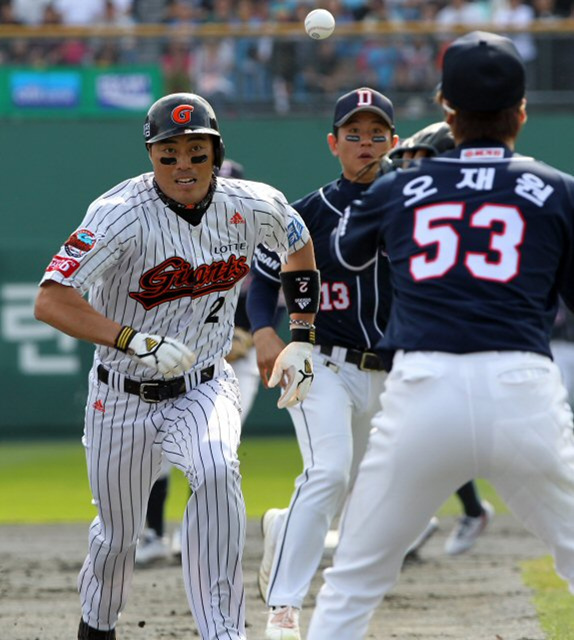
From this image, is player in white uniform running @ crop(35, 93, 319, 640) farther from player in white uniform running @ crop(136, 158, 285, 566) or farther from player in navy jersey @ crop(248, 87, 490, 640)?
player in white uniform running @ crop(136, 158, 285, 566)

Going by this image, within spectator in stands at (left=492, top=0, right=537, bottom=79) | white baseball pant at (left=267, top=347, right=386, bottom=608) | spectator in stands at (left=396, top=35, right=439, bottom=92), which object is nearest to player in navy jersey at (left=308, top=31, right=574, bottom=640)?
white baseball pant at (left=267, top=347, right=386, bottom=608)

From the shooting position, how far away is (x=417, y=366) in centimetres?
343

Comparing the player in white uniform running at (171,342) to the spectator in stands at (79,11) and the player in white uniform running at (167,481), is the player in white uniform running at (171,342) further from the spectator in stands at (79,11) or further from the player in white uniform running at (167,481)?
the spectator in stands at (79,11)

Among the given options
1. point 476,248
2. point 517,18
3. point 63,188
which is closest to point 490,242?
point 476,248

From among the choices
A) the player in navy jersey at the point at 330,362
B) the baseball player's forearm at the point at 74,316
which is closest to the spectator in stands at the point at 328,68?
the player in navy jersey at the point at 330,362

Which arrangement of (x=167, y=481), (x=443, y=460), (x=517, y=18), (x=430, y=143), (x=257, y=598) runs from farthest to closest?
1. (x=517, y=18)
2. (x=167, y=481)
3. (x=257, y=598)
4. (x=430, y=143)
5. (x=443, y=460)

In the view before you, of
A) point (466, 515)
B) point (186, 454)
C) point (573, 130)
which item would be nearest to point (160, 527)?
point (466, 515)

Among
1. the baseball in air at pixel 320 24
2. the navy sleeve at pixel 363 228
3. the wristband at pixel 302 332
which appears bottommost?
the wristband at pixel 302 332

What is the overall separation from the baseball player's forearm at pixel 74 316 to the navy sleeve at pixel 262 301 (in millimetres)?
1394

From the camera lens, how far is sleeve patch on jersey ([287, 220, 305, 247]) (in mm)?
5066

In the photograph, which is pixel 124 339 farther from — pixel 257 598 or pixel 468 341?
pixel 257 598

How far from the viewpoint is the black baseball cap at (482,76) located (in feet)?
11.6

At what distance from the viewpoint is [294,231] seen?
16.7 ft

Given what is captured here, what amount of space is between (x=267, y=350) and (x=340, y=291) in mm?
507
